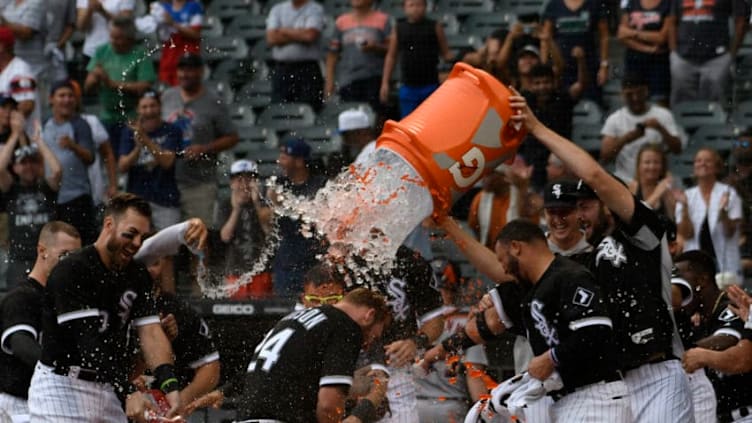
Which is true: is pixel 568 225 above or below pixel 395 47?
below

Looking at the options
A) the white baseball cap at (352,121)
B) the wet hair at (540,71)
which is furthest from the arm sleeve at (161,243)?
the wet hair at (540,71)

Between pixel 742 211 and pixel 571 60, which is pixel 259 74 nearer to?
pixel 571 60

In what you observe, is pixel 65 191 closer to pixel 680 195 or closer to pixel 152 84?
pixel 152 84

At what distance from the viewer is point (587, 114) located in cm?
1166

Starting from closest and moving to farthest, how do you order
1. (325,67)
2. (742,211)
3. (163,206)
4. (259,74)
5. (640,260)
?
(640,260) < (742,211) < (163,206) < (325,67) < (259,74)

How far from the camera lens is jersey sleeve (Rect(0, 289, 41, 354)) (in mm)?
8234

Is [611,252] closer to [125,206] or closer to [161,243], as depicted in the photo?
[161,243]

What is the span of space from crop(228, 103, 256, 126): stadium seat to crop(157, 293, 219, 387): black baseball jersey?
13.5ft

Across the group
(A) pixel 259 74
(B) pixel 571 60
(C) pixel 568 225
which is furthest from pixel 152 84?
(C) pixel 568 225

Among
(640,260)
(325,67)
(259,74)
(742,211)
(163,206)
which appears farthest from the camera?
(259,74)

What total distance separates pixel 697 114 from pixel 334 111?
9.78 feet

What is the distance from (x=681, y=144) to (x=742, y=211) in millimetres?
897

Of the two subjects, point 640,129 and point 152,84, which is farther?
point 152,84

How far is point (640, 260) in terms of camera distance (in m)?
7.46
